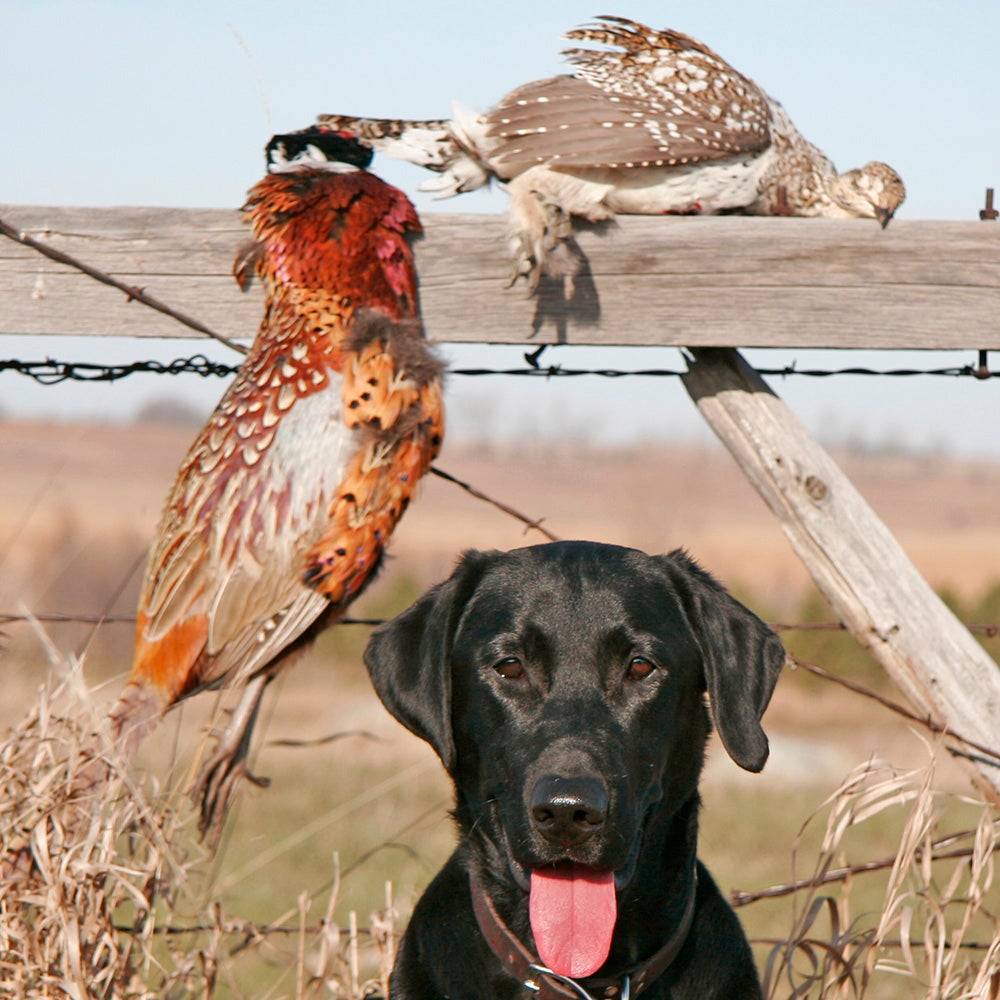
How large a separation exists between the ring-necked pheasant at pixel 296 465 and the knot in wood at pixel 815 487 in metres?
0.86

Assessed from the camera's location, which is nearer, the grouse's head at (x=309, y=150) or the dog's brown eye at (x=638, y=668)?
the dog's brown eye at (x=638, y=668)

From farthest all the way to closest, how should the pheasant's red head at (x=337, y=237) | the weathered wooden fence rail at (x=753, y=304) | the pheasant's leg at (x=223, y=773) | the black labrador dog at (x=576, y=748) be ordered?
the pheasant's leg at (x=223, y=773)
the weathered wooden fence rail at (x=753, y=304)
the pheasant's red head at (x=337, y=237)
the black labrador dog at (x=576, y=748)

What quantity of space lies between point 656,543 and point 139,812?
18.8 meters

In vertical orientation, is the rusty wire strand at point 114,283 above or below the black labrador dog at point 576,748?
above

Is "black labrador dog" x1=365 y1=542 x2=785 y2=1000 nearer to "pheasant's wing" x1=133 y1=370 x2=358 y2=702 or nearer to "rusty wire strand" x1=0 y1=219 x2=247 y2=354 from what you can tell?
"pheasant's wing" x1=133 y1=370 x2=358 y2=702

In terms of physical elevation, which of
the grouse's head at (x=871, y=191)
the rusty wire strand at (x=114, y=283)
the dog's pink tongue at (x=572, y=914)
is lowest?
the dog's pink tongue at (x=572, y=914)

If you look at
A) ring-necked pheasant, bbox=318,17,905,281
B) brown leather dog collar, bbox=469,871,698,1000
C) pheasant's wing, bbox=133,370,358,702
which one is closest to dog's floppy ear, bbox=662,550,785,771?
brown leather dog collar, bbox=469,871,698,1000

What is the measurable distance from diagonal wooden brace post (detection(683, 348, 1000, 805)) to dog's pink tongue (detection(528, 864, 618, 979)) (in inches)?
40.9

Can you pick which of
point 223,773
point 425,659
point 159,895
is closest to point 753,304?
point 425,659

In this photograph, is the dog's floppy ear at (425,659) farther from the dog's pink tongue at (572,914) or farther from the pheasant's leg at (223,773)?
the pheasant's leg at (223,773)

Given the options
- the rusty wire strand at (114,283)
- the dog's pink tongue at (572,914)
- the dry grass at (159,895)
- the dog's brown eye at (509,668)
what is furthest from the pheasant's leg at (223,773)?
the dog's pink tongue at (572,914)

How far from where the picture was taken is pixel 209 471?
2.76 m

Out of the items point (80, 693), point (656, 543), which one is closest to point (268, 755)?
point (656, 543)

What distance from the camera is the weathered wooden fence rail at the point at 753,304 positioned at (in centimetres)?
294
